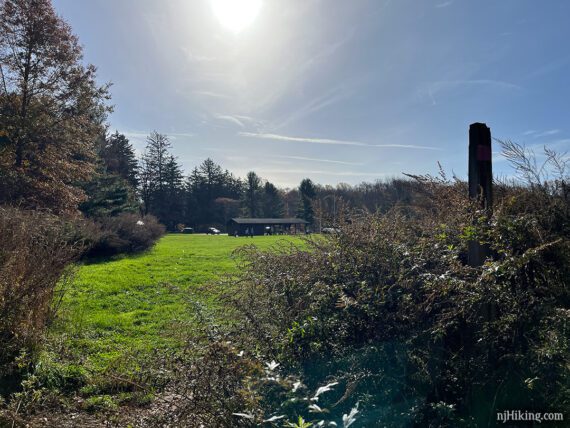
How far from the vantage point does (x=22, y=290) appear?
13.8 feet

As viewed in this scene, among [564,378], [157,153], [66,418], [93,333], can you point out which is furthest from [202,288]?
[157,153]

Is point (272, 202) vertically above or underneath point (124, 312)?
above

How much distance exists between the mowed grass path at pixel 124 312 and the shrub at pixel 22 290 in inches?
26.3

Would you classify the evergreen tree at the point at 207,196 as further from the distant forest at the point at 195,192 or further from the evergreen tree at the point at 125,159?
the evergreen tree at the point at 125,159

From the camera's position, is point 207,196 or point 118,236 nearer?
point 118,236

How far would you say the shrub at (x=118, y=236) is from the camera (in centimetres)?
1542

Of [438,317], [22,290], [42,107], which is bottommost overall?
[22,290]

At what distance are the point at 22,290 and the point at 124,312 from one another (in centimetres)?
339

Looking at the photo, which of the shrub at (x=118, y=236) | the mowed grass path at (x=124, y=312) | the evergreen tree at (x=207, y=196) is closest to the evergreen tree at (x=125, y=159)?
the evergreen tree at (x=207, y=196)

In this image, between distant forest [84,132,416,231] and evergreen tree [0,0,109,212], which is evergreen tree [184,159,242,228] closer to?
distant forest [84,132,416,231]

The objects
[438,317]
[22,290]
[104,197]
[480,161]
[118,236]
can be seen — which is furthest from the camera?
[104,197]

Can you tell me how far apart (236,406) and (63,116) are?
16460 mm

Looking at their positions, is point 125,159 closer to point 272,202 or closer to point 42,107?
point 272,202

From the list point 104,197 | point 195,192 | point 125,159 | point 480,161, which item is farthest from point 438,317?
point 195,192
